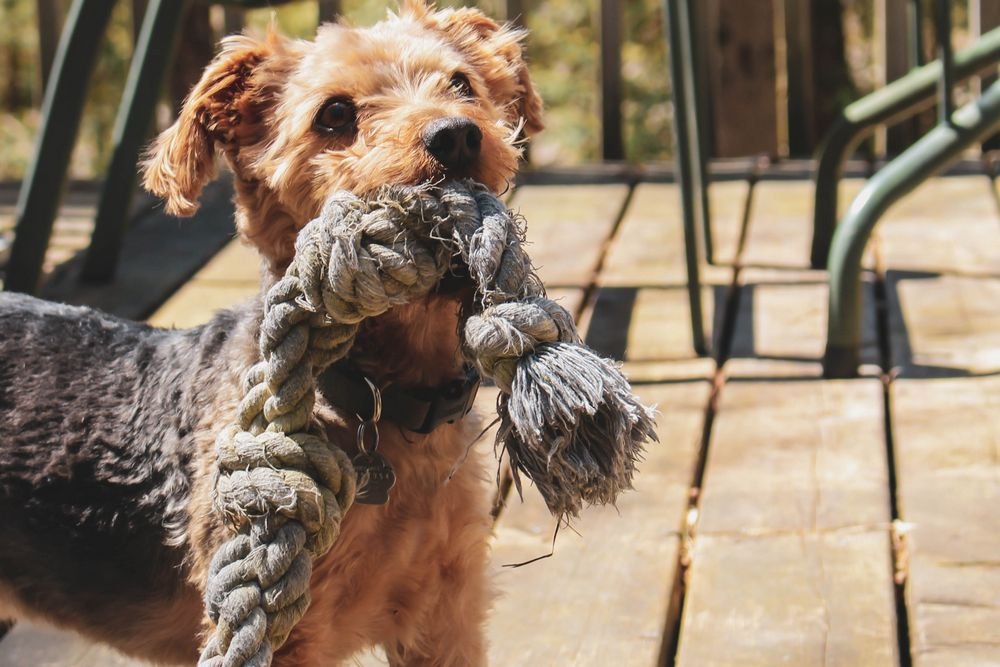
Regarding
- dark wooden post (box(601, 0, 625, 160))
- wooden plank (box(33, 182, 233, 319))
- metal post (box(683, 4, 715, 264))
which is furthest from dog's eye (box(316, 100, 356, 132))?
dark wooden post (box(601, 0, 625, 160))

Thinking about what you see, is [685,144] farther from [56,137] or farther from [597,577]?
[56,137]

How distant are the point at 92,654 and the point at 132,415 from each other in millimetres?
658

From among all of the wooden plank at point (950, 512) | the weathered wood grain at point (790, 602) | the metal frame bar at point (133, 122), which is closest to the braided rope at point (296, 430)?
the weathered wood grain at point (790, 602)

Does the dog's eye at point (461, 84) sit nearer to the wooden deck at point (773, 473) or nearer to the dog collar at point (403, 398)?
the dog collar at point (403, 398)

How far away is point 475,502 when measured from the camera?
2.57m

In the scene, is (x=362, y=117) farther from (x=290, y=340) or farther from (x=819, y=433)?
(x=819, y=433)

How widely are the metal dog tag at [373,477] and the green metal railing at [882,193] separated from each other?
2143mm

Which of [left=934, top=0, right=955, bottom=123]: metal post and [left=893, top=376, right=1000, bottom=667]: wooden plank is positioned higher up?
[left=934, top=0, right=955, bottom=123]: metal post

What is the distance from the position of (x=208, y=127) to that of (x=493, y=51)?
67cm

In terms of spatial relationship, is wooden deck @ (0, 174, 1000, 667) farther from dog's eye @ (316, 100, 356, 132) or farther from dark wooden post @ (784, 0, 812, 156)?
dark wooden post @ (784, 0, 812, 156)

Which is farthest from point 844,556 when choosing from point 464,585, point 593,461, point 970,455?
point 593,461

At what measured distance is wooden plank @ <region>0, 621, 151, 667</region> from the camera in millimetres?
2906

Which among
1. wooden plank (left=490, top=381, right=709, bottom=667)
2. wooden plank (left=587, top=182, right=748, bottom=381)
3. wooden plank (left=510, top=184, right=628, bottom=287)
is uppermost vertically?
wooden plank (left=510, top=184, right=628, bottom=287)

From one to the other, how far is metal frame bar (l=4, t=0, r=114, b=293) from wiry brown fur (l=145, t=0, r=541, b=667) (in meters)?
1.90
